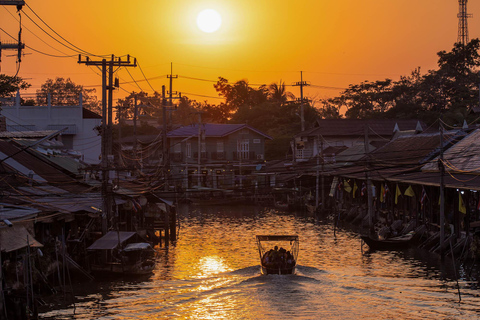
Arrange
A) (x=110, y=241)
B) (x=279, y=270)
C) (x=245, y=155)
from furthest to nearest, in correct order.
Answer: (x=245, y=155) < (x=279, y=270) < (x=110, y=241)

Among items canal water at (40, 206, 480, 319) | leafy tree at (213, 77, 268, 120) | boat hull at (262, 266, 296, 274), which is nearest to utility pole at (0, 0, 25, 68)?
canal water at (40, 206, 480, 319)

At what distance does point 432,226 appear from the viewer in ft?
131

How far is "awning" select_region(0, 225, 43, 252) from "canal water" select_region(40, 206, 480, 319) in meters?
2.99

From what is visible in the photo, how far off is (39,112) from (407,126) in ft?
143

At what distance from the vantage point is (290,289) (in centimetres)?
2961

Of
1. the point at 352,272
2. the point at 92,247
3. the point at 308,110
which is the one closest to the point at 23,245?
the point at 92,247

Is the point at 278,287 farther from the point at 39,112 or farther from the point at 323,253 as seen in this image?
the point at 39,112

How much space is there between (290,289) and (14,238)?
13.3 metres

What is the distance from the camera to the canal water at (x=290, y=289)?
25.6 metres

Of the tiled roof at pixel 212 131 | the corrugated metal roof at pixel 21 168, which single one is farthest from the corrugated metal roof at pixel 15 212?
the tiled roof at pixel 212 131

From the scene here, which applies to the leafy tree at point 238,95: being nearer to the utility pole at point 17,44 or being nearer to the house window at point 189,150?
the house window at point 189,150

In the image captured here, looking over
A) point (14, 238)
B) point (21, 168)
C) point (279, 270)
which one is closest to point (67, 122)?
point (21, 168)

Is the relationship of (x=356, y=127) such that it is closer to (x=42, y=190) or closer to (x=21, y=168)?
(x=21, y=168)

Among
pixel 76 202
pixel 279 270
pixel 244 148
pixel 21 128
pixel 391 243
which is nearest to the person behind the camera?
pixel 76 202
